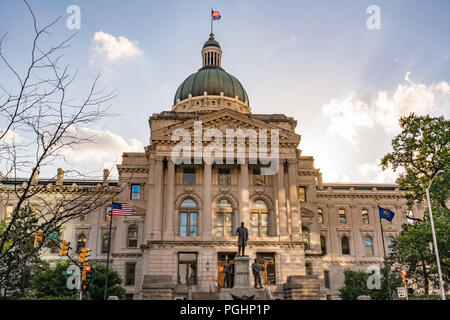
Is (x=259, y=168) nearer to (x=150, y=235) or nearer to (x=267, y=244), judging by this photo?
(x=267, y=244)

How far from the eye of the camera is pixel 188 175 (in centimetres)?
4728

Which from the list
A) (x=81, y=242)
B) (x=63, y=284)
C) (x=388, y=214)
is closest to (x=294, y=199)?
(x=388, y=214)

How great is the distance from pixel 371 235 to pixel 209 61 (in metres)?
42.4

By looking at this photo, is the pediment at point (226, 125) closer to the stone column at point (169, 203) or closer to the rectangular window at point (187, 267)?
the stone column at point (169, 203)

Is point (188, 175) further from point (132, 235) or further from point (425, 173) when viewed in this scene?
point (425, 173)

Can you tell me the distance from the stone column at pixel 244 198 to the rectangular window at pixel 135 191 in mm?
15256

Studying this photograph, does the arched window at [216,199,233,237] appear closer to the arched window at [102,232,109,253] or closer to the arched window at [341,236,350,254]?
the arched window at [102,232,109,253]

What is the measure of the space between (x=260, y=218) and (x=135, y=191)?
17.2 meters

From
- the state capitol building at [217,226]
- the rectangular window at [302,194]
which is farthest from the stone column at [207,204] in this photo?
the rectangular window at [302,194]

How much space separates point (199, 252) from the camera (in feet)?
139
